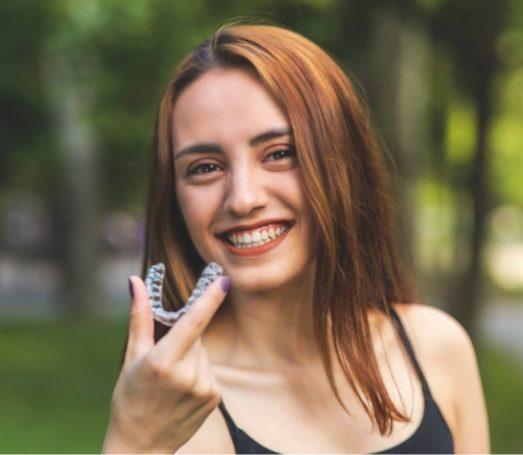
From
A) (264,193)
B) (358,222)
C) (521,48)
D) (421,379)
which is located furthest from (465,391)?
(521,48)

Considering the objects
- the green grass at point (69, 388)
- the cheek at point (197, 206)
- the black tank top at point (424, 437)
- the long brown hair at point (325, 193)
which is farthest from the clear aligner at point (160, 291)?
the green grass at point (69, 388)

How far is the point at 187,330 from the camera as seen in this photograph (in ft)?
5.34

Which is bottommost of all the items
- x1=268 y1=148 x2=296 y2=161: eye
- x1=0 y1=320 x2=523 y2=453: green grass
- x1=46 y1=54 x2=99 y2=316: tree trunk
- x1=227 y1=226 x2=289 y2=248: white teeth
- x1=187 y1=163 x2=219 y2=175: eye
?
x1=227 y1=226 x2=289 y2=248: white teeth

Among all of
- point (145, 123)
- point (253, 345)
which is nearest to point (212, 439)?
point (253, 345)

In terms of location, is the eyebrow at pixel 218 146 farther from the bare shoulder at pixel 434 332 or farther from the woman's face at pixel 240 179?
the bare shoulder at pixel 434 332

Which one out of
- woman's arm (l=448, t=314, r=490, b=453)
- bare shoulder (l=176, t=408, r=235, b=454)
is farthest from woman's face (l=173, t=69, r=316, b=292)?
woman's arm (l=448, t=314, r=490, b=453)

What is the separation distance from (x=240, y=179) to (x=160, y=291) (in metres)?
0.35

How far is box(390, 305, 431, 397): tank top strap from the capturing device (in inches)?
92.0

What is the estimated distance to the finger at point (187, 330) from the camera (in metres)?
1.63

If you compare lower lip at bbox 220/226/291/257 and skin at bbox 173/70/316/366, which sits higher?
skin at bbox 173/70/316/366

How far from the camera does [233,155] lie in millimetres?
2064

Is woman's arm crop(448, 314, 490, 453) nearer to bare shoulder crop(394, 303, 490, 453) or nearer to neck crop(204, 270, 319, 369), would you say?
bare shoulder crop(394, 303, 490, 453)

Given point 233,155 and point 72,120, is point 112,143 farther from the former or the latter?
point 233,155

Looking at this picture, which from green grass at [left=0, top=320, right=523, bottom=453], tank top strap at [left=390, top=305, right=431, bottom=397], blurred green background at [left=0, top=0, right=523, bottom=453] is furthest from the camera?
green grass at [left=0, top=320, right=523, bottom=453]
